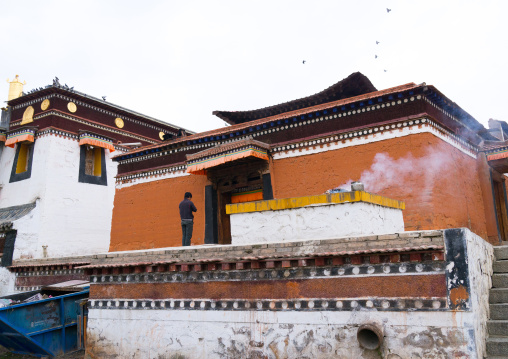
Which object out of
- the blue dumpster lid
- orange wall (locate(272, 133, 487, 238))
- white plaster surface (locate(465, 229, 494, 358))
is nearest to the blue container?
the blue dumpster lid

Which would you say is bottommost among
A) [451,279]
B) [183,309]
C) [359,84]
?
[183,309]

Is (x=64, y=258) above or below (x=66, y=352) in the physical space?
above

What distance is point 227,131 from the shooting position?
12.5 m

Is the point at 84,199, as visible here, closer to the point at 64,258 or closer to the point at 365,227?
the point at 64,258

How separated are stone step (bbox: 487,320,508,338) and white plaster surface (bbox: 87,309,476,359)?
3.60 feet

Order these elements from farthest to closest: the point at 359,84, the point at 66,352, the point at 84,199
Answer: the point at 84,199
the point at 359,84
the point at 66,352

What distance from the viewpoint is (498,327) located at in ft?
18.6

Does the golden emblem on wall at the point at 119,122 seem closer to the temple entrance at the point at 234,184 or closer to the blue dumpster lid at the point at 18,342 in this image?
the temple entrance at the point at 234,184

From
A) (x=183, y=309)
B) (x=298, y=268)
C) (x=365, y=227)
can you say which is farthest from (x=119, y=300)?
(x=365, y=227)

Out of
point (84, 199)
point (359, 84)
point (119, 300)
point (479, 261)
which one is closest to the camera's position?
point (479, 261)

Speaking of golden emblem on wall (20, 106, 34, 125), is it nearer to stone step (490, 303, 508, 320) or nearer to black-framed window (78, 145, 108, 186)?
black-framed window (78, 145, 108, 186)

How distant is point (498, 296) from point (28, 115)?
64.7ft

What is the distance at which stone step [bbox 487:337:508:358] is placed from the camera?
529 centimetres

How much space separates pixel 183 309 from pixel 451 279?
4.10 metres
